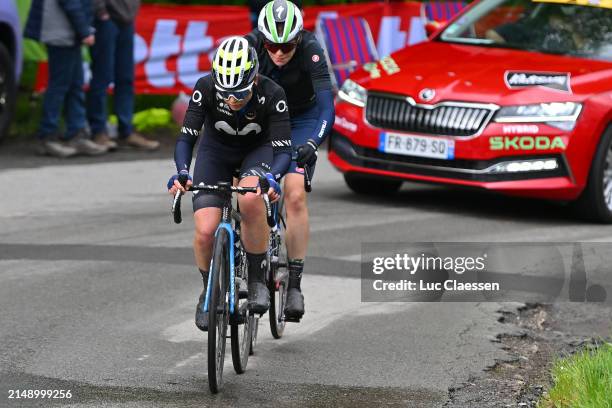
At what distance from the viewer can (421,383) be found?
23.0 feet

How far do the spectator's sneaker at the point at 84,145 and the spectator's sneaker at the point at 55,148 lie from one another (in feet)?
0.21

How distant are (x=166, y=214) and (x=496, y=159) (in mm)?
2668

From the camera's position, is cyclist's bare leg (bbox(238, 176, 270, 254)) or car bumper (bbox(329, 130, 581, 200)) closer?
cyclist's bare leg (bbox(238, 176, 270, 254))

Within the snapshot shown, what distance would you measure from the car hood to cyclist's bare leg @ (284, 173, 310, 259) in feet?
13.0

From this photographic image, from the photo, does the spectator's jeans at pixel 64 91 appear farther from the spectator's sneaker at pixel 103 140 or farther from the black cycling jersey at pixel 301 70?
the black cycling jersey at pixel 301 70

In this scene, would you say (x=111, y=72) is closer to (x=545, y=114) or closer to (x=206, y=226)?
(x=545, y=114)

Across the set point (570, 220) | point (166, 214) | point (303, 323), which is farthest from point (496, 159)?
point (303, 323)

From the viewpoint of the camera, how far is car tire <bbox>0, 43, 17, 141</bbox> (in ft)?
46.6

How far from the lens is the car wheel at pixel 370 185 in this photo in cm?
1285

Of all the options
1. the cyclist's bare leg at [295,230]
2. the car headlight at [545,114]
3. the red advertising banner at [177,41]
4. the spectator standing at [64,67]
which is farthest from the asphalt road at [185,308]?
the red advertising banner at [177,41]

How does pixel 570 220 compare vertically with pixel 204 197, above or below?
below

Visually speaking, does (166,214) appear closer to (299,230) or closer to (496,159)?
(496,159)

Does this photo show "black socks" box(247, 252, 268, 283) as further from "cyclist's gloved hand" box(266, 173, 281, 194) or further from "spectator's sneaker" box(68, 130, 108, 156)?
"spectator's sneaker" box(68, 130, 108, 156)

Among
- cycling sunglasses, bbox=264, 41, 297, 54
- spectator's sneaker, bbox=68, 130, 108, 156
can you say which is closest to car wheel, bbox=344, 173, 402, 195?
spectator's sneaker, bbox=68, 130, 108, 156
